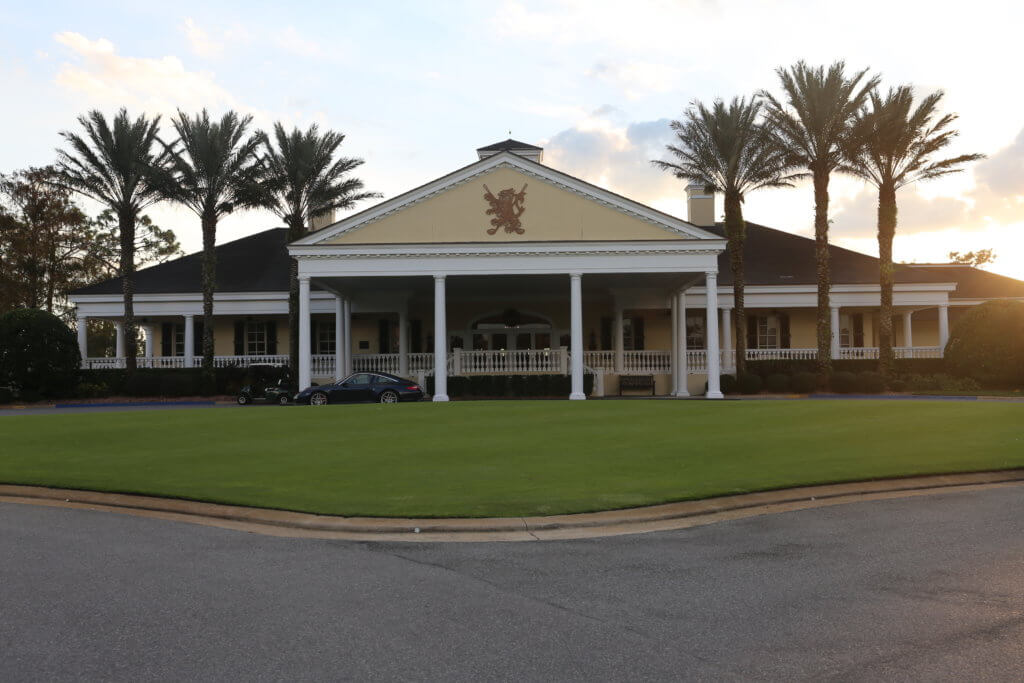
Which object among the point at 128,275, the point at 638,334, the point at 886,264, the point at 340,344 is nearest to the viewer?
the point at 340,344

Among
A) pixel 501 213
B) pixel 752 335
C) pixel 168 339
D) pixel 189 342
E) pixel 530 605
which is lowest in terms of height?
pixel 530 605

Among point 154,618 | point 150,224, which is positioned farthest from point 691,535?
point 150,224

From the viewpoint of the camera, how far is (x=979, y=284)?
1764 inches

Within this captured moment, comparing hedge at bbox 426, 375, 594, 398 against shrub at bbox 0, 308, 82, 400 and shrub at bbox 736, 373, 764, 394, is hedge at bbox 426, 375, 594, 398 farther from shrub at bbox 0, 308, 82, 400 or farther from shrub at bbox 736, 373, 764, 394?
shrub at bbox 0, 308, 82, 400

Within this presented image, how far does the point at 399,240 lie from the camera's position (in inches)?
1222

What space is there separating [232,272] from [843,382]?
29.6 metres

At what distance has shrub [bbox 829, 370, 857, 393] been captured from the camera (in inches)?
1342

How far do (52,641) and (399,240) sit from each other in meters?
26.5

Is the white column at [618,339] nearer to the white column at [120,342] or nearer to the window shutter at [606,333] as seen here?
the window shutter at [606,333]

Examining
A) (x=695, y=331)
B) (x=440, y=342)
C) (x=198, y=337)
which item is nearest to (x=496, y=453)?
(x=440, y=342)

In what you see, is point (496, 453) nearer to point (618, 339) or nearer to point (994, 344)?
point (618, 339)

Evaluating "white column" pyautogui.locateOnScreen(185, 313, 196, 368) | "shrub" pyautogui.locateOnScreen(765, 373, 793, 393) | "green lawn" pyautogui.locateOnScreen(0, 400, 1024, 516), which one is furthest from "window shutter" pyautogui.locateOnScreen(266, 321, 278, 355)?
"shrub" pyautogui.locateOnScreen(765, 373, 793, 393)

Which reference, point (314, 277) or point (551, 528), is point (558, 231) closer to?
point (314, 277)

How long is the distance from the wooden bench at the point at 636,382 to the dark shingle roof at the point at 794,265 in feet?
24.9
